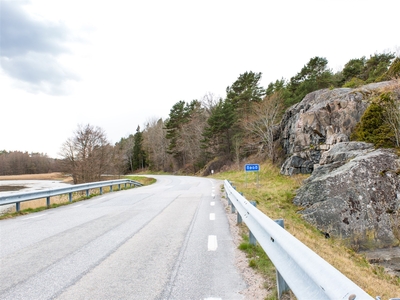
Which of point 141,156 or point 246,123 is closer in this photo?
point 246,123

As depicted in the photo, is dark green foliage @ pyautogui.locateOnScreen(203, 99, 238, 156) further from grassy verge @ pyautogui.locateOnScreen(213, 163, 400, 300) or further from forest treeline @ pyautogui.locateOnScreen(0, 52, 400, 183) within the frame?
grassy verge @ pyautogui.locateOnScreen(213, 163, 400, 300)

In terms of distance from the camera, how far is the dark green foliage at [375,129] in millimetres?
12196

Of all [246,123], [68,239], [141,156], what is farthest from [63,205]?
[141,156]

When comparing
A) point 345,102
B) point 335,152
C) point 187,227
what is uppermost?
point 345,102

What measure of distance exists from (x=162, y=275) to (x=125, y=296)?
2.38 feet

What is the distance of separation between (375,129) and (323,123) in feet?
19.1

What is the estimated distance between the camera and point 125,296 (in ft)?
10.5

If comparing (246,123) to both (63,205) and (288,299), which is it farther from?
(288,299)

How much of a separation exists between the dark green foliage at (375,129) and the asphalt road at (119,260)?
9262 mm

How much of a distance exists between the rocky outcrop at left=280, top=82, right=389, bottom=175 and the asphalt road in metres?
13.3

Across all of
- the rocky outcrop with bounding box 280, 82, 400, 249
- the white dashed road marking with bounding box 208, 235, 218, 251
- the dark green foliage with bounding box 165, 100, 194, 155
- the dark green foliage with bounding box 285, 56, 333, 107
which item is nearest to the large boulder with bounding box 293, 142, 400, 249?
the rocky outcrop with bounding box 280, 82, 400, 249

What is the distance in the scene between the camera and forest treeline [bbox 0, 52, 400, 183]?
32.1 meters

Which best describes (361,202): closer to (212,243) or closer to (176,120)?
(212,243)

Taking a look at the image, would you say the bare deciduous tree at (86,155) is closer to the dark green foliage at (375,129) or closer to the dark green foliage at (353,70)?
the dark green foliage at (375,129)
